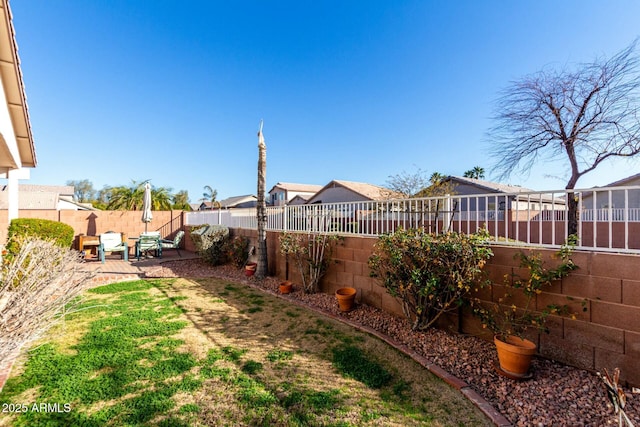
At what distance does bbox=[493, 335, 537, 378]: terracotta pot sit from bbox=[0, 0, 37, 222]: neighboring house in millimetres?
7171

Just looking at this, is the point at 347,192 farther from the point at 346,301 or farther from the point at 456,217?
the point at 346,301

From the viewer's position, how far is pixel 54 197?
2516cm

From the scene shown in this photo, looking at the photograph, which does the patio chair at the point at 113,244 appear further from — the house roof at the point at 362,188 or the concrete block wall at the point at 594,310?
the house roof at the point at 362,188

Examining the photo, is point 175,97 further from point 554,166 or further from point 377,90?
point 554,166

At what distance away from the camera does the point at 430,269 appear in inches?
153

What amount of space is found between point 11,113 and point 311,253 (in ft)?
20.9

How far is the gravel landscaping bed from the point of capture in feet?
8.07

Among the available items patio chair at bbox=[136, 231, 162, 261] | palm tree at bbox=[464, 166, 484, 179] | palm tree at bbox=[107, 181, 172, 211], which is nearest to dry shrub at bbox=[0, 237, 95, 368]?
patio chair at bbox=[136, 231, 162, 261]

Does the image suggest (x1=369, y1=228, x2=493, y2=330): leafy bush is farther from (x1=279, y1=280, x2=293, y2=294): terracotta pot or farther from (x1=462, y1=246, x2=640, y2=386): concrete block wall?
(x1=279, y1=280, x2=293, y2=294): terracotta pot

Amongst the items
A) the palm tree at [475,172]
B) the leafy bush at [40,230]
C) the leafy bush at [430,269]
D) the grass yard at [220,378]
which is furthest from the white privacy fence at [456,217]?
the palm tree at [475,172]

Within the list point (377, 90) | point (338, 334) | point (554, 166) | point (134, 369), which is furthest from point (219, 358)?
point (377, 90)

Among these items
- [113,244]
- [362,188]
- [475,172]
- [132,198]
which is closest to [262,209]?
[113,244]

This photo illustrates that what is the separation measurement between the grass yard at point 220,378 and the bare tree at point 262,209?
295 cm

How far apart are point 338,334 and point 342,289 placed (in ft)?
4.65
